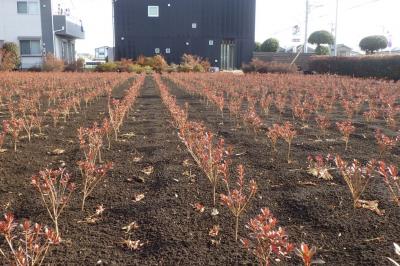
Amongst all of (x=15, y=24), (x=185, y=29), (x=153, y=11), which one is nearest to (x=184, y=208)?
(x=15, y=24)

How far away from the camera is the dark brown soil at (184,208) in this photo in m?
2.56

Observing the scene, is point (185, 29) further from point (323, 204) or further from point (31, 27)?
point (323, 204)

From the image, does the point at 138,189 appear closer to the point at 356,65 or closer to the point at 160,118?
the point at 160,118

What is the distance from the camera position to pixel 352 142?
5.52 metres

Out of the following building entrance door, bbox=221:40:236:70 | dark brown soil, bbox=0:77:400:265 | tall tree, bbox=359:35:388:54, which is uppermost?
tall tree, bbox=359:35:388:54

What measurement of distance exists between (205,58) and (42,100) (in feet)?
80.3

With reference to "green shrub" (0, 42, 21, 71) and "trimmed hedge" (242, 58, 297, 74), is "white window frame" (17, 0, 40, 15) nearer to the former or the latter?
"green shrub" (0, 42, 21, 71)

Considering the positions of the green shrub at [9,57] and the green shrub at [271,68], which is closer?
the green shrub at [9,57]

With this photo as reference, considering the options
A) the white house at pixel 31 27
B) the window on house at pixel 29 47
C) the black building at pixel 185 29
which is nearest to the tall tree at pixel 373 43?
the black building at pixel 185 29

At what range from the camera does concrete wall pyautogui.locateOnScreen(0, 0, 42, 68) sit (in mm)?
28922

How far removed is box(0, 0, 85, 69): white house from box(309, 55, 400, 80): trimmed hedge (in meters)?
19.1

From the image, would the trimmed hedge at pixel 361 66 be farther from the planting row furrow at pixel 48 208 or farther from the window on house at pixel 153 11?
the planting row furrow at pixel 48 208

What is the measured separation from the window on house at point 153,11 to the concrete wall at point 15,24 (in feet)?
30.6


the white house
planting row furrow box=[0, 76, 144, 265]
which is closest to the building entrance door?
the white house
